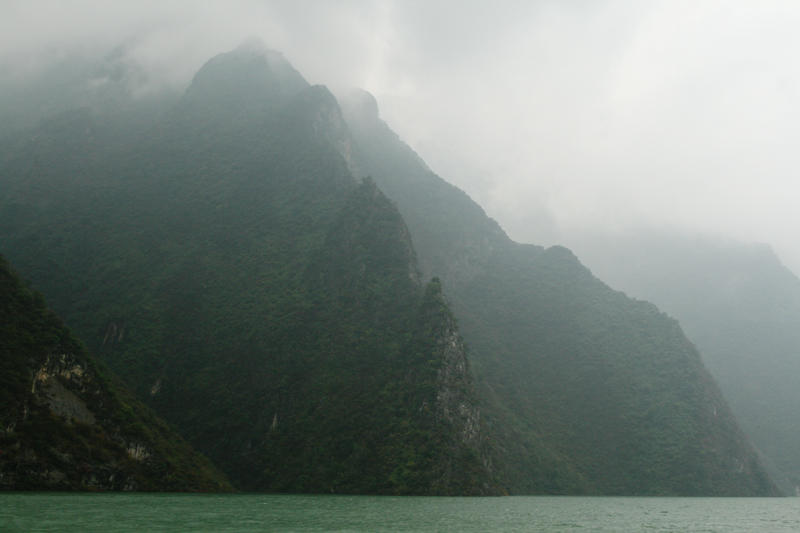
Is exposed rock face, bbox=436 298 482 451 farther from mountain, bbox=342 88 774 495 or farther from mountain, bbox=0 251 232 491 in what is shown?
mountain, bbox=0 251 232 491

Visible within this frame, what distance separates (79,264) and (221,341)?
141 ft

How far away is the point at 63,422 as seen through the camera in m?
61.7

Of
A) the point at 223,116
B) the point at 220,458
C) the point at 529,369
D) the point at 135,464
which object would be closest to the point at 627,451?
the point at 529,369

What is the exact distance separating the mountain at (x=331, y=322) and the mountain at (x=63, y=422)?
22258mm

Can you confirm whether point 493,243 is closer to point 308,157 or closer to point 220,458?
point 308,157

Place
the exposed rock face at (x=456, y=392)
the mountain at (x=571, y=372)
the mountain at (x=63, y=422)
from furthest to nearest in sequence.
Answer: the mountain at (x=571, y=372)
the exposed rock face at (x=456, y=392)
the mountain at (x=63, y=422)

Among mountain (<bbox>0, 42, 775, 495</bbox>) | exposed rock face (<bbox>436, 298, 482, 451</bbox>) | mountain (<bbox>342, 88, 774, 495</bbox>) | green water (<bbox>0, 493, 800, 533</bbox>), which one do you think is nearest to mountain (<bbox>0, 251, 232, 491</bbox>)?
green water (<bbox>0, 493, 800, 533</bbox>)

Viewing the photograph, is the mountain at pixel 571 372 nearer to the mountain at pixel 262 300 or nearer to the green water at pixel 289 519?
the mountain at pixel 262 300

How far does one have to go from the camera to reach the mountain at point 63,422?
5678 cm

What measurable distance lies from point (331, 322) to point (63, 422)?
54.3 meters

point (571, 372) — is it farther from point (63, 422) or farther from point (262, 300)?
point (63, 422)

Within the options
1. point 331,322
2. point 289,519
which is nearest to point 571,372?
point 331,322

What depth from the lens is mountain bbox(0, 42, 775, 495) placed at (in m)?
94.5

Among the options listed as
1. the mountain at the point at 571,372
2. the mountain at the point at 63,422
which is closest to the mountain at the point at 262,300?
the mountain at the point at 63,422
